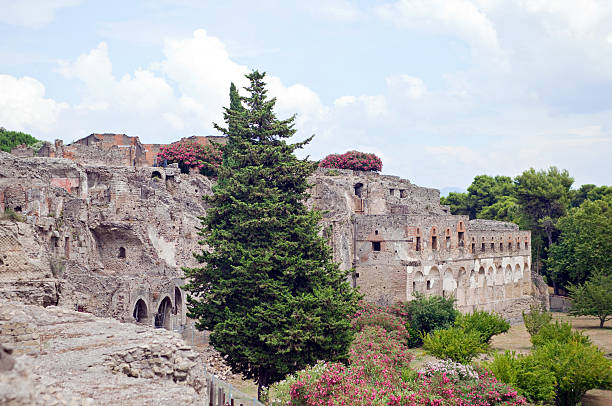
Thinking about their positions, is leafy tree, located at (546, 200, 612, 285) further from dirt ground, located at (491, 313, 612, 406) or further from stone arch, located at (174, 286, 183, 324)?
stone arch, located at (174, 286, 183, 324)

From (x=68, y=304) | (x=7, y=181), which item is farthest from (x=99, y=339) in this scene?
(x=7, y=181)

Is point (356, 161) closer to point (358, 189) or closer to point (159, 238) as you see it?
point (358, 189)

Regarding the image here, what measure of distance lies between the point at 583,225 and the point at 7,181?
42.4 metres

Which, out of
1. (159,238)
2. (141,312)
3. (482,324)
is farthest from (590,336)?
(141,312)

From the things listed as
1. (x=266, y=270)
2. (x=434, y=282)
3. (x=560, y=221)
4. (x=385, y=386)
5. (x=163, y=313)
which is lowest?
(x=385, y=386)

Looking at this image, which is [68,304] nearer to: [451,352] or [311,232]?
[311,232]

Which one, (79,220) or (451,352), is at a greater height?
(79,220)

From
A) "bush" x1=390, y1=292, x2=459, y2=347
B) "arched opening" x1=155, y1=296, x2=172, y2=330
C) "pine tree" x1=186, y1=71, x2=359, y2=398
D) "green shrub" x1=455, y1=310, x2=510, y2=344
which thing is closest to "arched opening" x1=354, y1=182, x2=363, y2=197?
"bush" x1=390, y1=292, x2=459, y2=347

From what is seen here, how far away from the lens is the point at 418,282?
121ft

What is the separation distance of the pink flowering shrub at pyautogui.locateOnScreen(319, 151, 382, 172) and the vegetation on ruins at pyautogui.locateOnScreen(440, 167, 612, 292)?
1505 centimetres

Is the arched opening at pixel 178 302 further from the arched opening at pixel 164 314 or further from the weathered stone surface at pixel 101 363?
the weathered stone surface at pixel 101 363

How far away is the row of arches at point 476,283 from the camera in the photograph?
125 ft

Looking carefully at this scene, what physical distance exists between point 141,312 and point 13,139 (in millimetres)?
33683

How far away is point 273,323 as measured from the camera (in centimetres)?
1973
